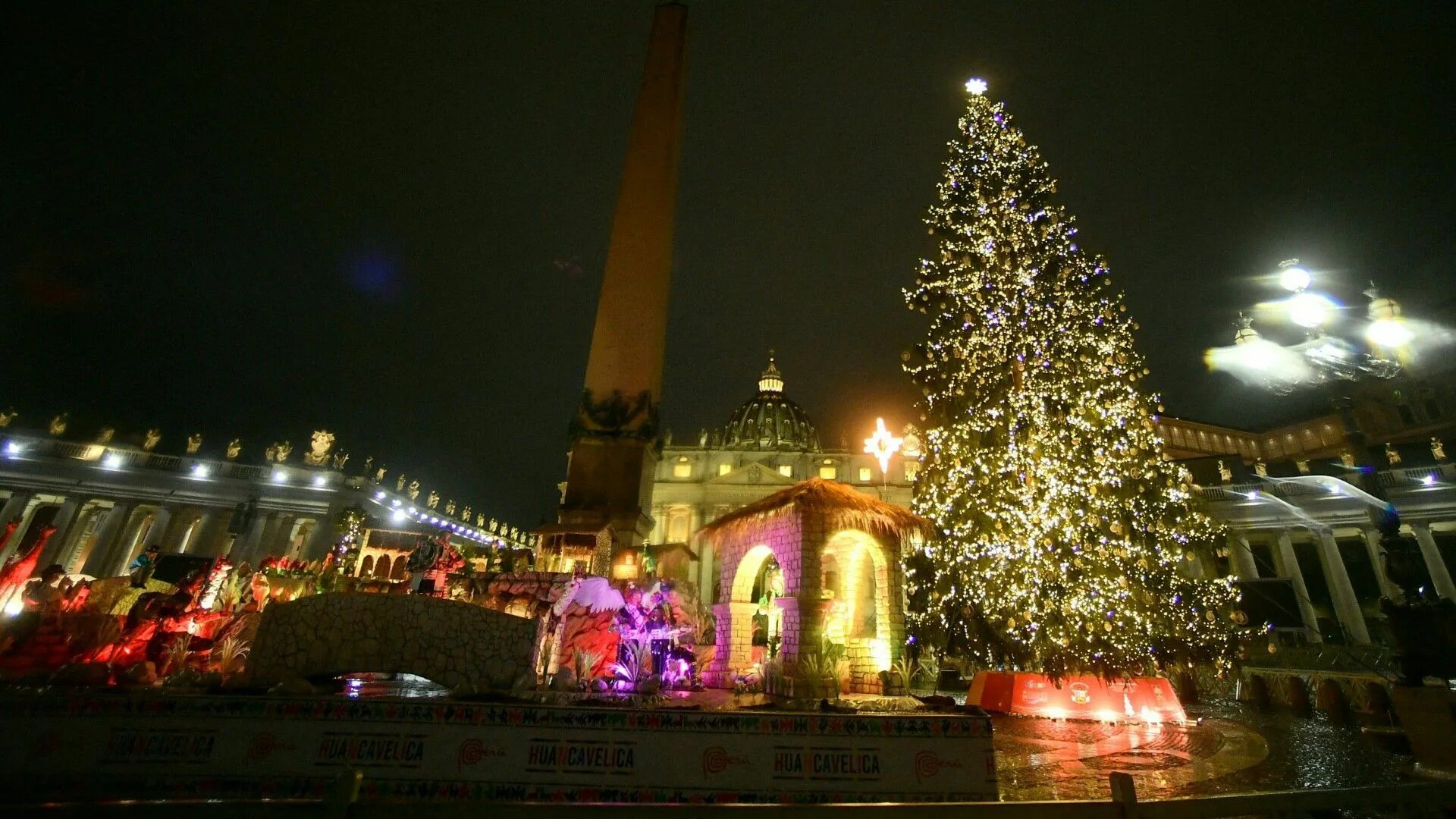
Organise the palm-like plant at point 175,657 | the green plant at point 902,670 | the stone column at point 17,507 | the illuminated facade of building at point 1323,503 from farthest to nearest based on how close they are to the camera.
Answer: the stone column at point 17,507 < the illuminated facade of building at point 1323,503 < the green plant at point 902,670 < the palm-like plant at point 175,657

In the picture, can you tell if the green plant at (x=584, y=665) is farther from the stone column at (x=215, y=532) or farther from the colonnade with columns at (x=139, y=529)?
the stone column at (x=215, y=532)

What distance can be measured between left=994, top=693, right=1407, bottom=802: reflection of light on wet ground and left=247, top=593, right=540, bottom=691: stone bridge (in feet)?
19.7

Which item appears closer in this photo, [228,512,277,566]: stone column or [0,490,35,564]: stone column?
[0,490,35,564]: stone column

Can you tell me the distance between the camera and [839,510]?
1174 centimetres

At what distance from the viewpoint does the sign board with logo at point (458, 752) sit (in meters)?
4.14

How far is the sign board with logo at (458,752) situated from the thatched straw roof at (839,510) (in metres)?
7.25

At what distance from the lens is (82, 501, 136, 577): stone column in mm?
40500

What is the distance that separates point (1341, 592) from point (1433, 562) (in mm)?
3748

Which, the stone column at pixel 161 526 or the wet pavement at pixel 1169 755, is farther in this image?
the stone column at pixel 161 526

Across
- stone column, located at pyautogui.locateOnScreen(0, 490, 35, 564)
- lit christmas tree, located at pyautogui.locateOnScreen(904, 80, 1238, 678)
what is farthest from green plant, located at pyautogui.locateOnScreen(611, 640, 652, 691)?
stone column, located at pyautogui.locateOnScreen(0, 490, 35, 564)

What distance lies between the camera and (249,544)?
42.9 meters

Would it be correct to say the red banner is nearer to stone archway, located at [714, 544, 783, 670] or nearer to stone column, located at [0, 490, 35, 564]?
stone archway, located at [714, 544, 783, 670]

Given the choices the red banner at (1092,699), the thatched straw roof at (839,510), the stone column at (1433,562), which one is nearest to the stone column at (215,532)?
the thatched straw roof at (839,510)

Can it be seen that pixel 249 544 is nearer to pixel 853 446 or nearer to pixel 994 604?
pixel 994 604
